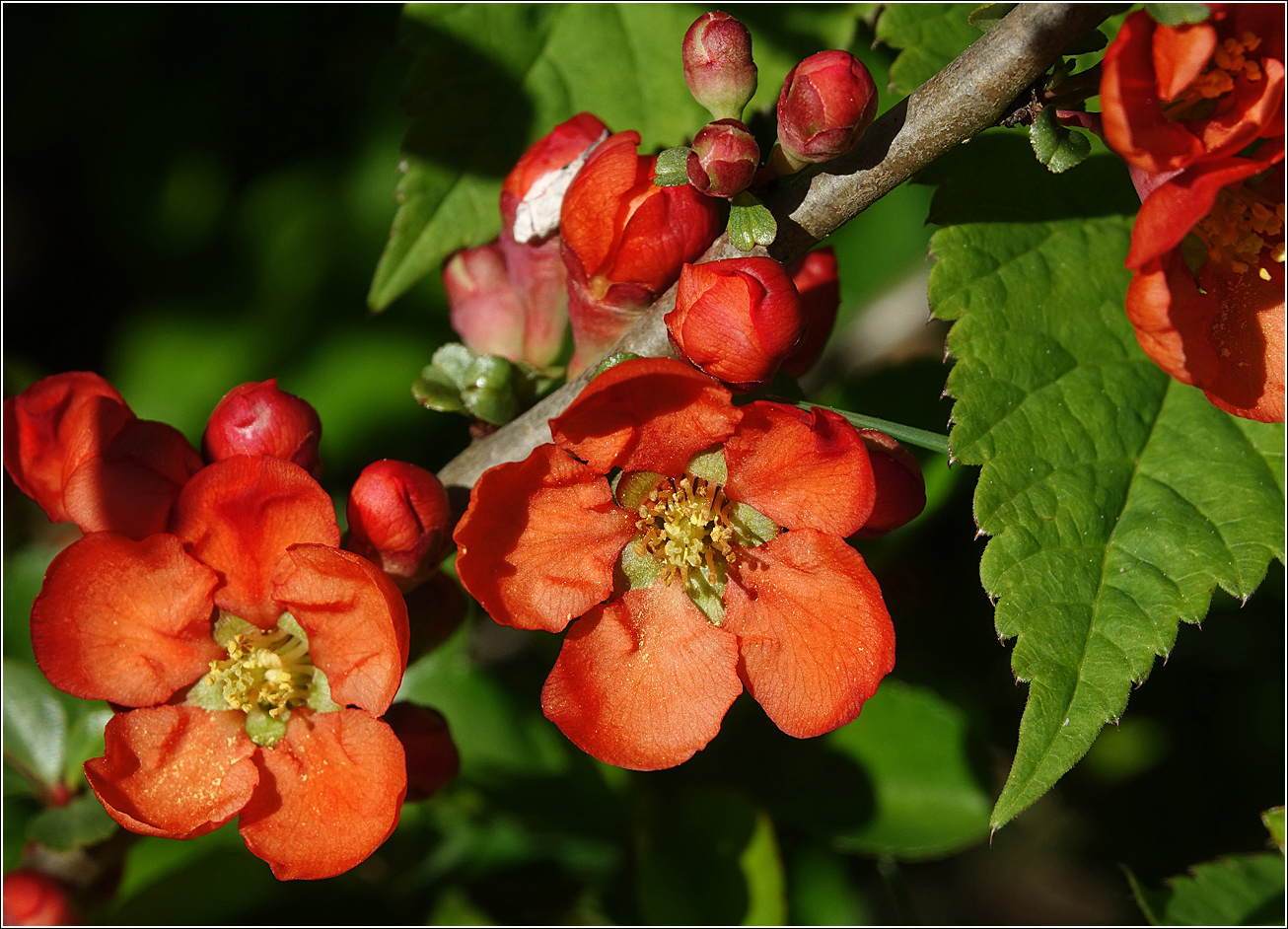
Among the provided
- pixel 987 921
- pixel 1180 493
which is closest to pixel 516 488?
pixel 1180 493

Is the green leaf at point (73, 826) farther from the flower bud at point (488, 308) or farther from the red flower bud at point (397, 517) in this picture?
the flower bud at point (488, 308)

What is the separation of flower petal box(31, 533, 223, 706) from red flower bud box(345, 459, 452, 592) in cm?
25

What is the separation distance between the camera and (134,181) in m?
3.08

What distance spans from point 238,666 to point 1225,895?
6.17 feet

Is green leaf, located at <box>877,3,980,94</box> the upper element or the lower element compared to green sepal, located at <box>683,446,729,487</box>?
upper

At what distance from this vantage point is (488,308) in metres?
1.96

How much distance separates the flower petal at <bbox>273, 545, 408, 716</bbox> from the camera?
141 centimetres

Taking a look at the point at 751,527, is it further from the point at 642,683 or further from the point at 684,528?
the point at 642,683

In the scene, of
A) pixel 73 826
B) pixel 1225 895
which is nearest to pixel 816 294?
pixel 1225 895

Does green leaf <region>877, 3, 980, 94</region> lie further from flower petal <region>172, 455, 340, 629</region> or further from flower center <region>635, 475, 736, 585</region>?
flower petal <region>172, 455, 340, 629</region>

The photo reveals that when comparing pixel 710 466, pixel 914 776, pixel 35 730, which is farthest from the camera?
Result: pixel 914 776

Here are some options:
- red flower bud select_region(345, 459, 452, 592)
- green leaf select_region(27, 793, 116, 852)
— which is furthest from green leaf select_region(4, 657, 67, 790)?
red flower bud select_region(345, 459, 452, 592)

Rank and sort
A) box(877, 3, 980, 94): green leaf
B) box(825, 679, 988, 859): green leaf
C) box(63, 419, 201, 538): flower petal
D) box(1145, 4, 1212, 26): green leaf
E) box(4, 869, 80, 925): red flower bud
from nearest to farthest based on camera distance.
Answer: box(1145, 4, 1212, 26): green leaf < box(63, 419, 201, 538): flower petal < box(877, 3, 980, 94): green leaf < box(4, 869, 80, 925): red flower bud < box(825, 679, 988, 859): green leaf

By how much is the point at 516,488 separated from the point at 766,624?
0.43 metres
